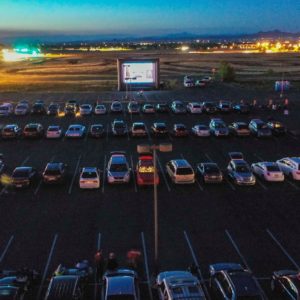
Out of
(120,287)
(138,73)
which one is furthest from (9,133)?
(138,73)

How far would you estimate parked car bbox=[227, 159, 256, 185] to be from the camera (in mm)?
31703

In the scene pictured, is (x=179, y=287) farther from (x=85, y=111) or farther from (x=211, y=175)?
(x=85, y=111)

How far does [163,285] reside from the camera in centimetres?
1717

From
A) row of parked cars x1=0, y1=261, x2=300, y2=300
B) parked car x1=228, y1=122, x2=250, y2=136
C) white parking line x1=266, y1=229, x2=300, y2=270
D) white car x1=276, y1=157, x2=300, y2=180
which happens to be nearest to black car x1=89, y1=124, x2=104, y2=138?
parked car x1=228, y1=122, x2=250, y2=136

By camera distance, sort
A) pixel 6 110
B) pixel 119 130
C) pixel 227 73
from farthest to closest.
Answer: pixel 227 73
pixel 6 110
pixel 119 130

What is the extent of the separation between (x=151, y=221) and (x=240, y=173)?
8.91 metres

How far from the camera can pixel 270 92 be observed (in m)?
80.8

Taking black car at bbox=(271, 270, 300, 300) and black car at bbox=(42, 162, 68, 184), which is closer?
black car at bbox=(271, 270, 300, 300)

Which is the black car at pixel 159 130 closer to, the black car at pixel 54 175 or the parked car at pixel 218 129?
the parked car at pixel 218 129

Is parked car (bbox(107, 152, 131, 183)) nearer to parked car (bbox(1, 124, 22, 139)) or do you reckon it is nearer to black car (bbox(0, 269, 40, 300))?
black car (bbox(0, 269, 40, 300))

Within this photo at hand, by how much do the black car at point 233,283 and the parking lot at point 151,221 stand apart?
152 cm

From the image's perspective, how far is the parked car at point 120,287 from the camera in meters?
15.9

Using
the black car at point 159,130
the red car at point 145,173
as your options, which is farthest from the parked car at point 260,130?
the red car at point 145,173

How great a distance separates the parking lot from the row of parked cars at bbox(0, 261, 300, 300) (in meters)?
1.16
